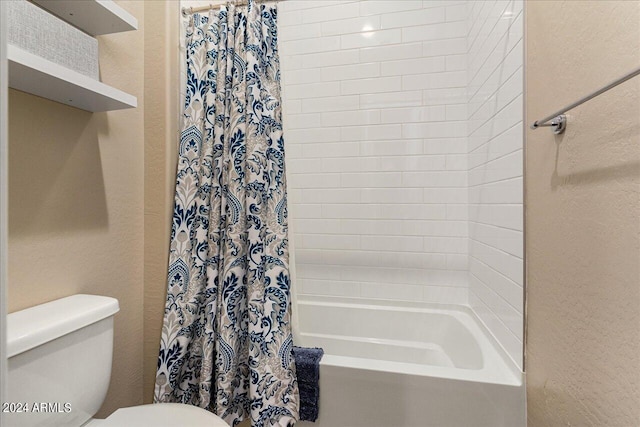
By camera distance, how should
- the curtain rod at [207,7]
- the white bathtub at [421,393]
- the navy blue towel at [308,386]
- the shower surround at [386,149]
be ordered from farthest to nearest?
the shower surround at [386,149] < the curtain rod at [207,7] < the navy blue towel at [308,386] < the white bathtub at [421,393]

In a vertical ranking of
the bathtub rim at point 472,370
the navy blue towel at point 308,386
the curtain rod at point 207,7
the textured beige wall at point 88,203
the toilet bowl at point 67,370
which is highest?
the curtain rod at point 207,7

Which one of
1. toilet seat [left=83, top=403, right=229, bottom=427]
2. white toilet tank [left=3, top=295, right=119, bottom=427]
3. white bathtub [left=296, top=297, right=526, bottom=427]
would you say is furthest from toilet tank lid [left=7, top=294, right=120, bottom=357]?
white bathtub [left=296, top=297, right=526, bottom=427]

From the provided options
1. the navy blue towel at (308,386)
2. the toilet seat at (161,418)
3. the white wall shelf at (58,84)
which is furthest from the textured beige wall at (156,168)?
the navy blue towel at (308,386)

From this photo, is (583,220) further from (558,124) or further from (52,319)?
(52,319)

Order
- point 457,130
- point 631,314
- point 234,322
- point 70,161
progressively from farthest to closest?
point 457,130 → point 234,322 → point 70,161 → point 631,314

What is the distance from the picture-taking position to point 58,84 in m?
0.91

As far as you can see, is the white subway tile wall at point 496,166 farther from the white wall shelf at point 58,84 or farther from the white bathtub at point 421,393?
the white wall shelf at point 58,84

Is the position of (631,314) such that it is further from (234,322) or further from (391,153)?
(391,153)

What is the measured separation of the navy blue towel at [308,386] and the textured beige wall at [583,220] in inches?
29.7

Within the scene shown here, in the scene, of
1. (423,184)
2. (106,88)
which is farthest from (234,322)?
(423,184)

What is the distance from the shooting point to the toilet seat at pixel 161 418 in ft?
3.18

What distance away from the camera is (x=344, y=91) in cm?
208

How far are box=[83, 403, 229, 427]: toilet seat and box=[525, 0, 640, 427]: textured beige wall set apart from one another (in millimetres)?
990

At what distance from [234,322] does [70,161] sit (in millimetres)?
818
